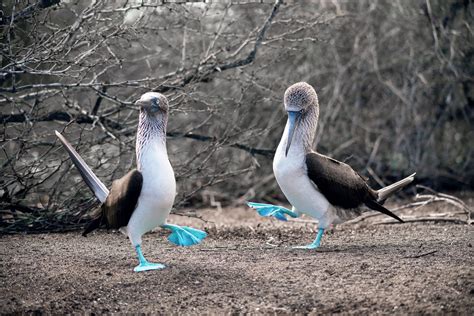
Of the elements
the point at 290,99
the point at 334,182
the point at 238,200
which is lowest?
the point at 238,200

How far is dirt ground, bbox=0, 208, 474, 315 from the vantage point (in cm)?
507

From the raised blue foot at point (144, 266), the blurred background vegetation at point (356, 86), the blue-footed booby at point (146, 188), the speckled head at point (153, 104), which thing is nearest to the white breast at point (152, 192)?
the blue-footed booby at point (146, 188)

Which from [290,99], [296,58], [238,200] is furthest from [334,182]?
[296,58]

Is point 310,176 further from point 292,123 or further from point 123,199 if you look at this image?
point 123,199

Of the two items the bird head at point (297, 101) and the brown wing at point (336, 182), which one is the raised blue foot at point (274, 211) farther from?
the bird head at point (297, 101)

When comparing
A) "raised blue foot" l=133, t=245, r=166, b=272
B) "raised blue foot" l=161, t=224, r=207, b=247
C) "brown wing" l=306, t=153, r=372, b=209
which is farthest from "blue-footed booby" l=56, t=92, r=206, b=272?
"brown wing" l=306, t=153, r=372, b=209

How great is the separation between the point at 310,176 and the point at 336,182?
0.23 metres

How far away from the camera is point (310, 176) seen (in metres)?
6.24

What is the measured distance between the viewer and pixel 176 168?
8.18 metres

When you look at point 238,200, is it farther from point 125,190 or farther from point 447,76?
point 125,190

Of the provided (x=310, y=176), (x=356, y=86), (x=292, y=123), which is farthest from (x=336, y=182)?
(x=356, y=86)

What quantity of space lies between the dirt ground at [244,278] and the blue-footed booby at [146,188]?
312 mm

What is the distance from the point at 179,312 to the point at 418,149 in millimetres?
6584

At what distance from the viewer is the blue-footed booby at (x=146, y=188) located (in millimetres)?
5477
